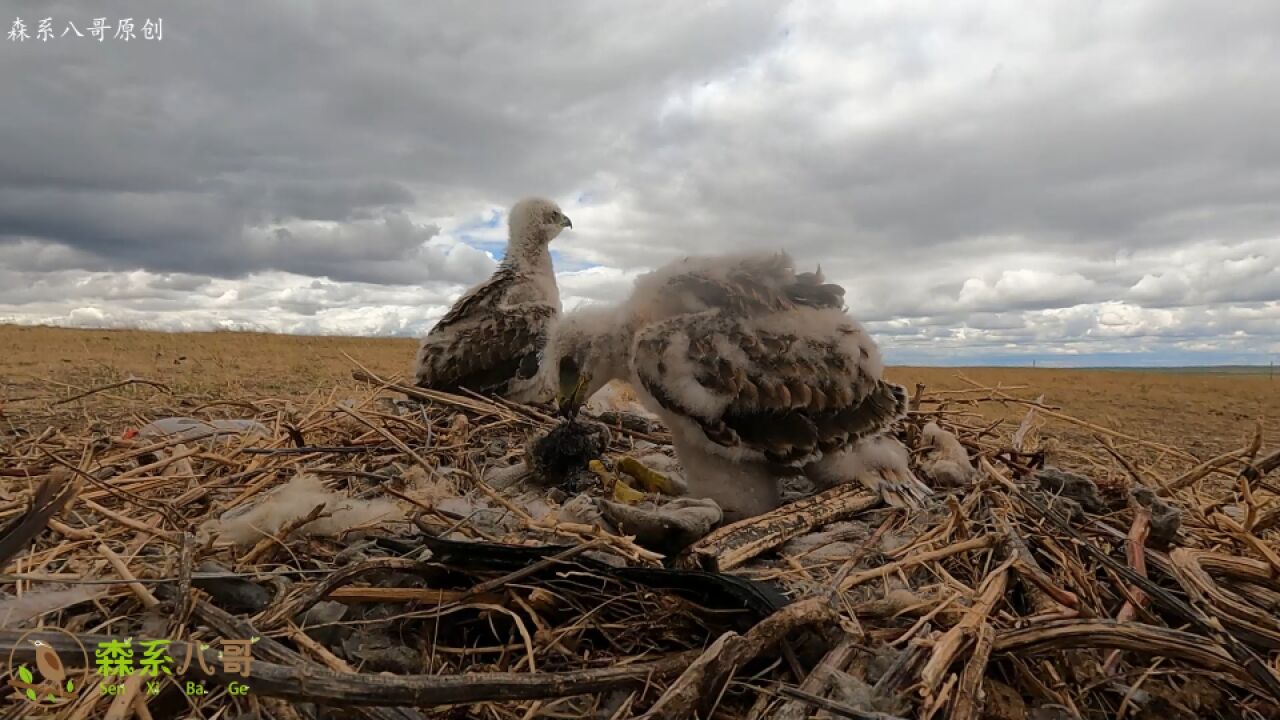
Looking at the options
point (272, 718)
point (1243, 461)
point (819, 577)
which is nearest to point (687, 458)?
point (819, 577)

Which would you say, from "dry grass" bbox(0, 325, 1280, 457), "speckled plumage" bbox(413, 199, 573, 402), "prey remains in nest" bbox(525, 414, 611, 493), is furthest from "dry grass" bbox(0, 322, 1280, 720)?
"dry grass" bbox(0, 325, 1280, 457)

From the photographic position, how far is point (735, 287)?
128 inches

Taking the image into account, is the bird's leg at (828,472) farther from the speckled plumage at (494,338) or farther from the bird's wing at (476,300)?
the bird's wing at (476,300)

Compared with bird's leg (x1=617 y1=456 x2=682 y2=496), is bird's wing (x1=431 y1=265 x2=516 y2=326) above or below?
above

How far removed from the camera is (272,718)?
4.98 ft

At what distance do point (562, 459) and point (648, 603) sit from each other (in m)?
1.50

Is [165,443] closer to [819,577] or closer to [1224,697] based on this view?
[819,577]

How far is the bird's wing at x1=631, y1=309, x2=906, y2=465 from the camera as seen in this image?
2934 millimetres

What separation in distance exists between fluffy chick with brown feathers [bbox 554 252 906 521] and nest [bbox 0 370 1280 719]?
309 millimetres

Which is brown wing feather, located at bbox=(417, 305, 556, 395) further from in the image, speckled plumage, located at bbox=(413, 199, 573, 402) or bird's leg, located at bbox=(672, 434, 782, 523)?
bird's leg, located at bbox=(672, 434, 782, 523)

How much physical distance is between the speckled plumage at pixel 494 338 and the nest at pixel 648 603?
112 inches

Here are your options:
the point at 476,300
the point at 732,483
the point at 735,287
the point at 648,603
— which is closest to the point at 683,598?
the point at 648,603

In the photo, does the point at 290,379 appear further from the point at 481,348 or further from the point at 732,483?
the point at 732,483

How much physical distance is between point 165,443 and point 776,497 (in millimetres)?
2596
